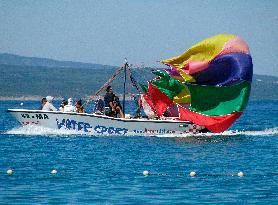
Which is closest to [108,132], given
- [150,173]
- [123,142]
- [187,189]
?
[123,142]

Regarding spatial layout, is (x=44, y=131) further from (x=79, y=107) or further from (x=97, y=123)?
(x=97, y=123)

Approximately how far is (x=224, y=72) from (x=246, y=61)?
1411 mm

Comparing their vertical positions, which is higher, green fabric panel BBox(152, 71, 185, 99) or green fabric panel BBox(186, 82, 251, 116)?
green fabric panel BBox(152, 71, 185, 99)

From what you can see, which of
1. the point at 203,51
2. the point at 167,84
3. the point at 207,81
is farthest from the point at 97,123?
the point at 203,51

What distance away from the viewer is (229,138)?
A: 48.3m

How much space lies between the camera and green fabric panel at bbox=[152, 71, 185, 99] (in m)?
48.5

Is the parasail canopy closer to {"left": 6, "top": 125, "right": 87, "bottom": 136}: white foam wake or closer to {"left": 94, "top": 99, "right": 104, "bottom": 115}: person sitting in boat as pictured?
{"left": 94, "top": 99, "right": 104, "bottom": 115}: person sitting in boat

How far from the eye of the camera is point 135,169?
32.1 m

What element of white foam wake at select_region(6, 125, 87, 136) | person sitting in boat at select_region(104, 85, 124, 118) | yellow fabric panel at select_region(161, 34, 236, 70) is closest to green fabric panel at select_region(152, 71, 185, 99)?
yellow fabric panel at select_region(161, 34, 236, 70)

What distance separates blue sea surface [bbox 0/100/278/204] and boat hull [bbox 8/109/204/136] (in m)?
0.55

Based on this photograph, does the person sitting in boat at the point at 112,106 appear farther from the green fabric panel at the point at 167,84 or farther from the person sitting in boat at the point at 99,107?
the green fabric panel at the point at 167,84

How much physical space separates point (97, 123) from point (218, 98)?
7.75 metres

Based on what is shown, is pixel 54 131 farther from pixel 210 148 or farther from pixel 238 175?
pixel 238 175

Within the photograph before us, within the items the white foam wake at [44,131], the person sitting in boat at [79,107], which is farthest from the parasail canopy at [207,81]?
the white foam wake at [44,131]
